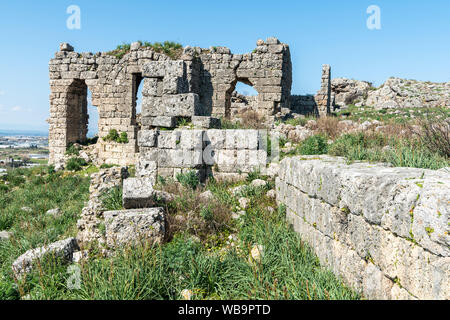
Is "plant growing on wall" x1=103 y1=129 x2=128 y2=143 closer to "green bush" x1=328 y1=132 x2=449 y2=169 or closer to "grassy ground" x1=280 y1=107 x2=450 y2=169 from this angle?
"grassy ground" x1=280 y1=107 x2=450 y2=169

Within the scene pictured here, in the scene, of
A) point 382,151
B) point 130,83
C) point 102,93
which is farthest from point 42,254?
point 102,93

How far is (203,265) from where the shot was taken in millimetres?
3936

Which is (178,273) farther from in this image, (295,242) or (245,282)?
(295,242)

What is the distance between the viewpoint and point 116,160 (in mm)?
16594

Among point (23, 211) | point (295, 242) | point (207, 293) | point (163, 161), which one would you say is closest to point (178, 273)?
point (207, 293)

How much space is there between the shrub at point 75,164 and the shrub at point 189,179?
11049mm

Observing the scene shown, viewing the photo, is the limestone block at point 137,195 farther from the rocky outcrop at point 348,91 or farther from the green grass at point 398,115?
the rocky outcrop at point 348,91

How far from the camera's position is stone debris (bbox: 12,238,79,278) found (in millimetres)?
4242

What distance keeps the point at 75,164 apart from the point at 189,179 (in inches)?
448

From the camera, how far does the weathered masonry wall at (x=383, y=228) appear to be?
7.08 feet

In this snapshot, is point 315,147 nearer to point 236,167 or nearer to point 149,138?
point 236,167

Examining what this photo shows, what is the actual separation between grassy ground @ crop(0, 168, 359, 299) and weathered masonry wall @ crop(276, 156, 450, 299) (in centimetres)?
30

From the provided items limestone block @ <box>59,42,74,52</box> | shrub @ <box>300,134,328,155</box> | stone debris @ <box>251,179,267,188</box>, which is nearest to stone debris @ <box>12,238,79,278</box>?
stone debris @ <box>251,179,267,188</box>

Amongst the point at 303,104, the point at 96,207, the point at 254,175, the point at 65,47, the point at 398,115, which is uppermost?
the point at 65,47
